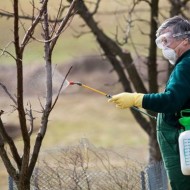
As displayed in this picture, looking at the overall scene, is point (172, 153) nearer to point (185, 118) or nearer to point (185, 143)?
point (185, 143)

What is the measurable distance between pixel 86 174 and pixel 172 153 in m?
1.76

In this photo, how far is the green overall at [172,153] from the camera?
15.9 feet

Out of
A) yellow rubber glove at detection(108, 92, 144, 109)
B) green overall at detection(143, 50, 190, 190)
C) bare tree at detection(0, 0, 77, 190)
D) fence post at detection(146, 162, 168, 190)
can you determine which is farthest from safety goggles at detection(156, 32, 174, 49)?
fence post at detection(146, 162, 168, 190)

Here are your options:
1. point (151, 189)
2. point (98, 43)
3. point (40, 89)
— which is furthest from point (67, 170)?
point (98, 43)

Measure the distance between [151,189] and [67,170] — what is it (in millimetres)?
741

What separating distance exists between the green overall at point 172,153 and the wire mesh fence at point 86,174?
1433 millimetres

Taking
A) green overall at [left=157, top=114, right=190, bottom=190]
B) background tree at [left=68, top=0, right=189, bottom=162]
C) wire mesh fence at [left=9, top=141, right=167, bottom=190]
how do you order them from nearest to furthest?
green overall at [left=157, top=114, right=190, bottom=190]
wire mesh fence at [left=9, top=141, right=167, bottom=190]
background tree at [left=68, top=0, right=189, bottom=162]

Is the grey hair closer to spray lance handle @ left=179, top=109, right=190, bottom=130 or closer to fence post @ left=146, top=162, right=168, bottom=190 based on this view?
spray lance handle @ left=179, top=109, right=190, bottom=130

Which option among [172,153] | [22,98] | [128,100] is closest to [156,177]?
[172,153]

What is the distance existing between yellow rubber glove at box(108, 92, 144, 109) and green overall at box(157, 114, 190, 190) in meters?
0.29

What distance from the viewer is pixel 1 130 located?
5.05 m

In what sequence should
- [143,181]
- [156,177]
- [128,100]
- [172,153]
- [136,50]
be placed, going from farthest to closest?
1. [136,50]
2. [156,177]
3. [143,181]
4. [172,153]
5. [128,100]

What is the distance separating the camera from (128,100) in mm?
4695

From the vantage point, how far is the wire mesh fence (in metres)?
6.39
